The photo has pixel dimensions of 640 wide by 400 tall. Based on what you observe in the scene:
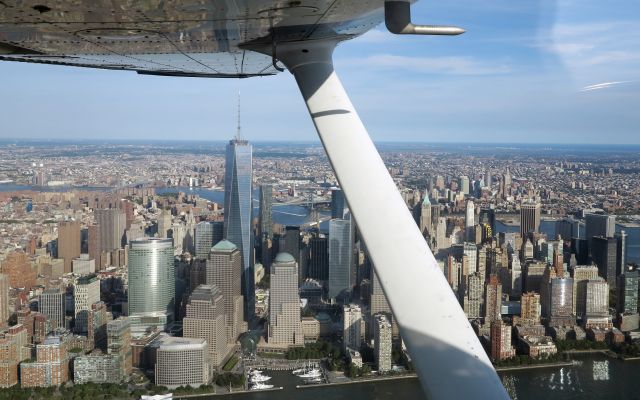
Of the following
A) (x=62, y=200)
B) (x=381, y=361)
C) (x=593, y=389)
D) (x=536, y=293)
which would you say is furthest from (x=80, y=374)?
(x=62, y=200)

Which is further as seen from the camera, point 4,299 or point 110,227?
point 110,227

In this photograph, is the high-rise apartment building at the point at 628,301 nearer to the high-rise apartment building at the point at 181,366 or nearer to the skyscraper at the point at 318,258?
the skyscraper at the point at 318,258

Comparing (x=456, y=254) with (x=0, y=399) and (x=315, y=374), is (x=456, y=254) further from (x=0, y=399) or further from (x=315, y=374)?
(x=0, y=399)

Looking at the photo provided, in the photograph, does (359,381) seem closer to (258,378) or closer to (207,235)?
(258,378)

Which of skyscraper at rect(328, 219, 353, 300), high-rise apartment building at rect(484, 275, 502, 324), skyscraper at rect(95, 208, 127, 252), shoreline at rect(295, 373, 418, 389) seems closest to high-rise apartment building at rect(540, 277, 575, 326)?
high-rise apartment building at rect(484, 275, 502, 324)

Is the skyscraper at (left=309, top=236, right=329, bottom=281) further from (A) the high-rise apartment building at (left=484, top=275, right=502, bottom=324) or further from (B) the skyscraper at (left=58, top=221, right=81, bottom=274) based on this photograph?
(B) the skyscraper at (left=58, top=221, right=81, bottom=274)

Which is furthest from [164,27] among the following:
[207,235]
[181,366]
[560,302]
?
[207,235]
